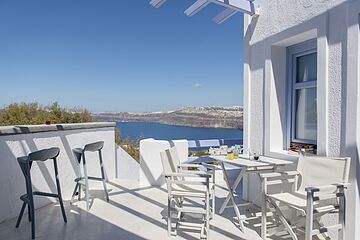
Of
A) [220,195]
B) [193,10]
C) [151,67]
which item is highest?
[151,67]

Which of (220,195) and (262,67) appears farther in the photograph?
(220,195)

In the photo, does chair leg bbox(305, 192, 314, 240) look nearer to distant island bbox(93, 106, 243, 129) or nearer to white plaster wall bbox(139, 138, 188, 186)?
white plaster wall bbox(139, 138, 188, 186)

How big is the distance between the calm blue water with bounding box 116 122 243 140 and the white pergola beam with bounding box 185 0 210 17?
2975mm

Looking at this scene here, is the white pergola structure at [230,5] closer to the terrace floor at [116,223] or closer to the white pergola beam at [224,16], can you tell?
the white pergola beam at [224,16]

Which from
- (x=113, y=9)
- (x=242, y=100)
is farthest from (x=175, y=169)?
(x=113, y=9)

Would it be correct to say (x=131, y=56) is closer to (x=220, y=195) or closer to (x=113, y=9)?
(x=113, y=9)

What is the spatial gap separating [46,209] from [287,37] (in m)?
4.26

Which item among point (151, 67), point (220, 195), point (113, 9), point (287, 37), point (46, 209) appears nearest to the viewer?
point (287, 37)

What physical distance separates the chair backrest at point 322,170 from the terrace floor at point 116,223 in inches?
29.0

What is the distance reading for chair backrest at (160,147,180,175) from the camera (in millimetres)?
3270

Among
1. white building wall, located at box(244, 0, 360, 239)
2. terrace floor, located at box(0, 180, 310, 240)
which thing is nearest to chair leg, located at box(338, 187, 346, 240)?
white building wall, located at box(244, 0, 360, 239)

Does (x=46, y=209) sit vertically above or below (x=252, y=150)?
below

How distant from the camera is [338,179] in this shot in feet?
8.63

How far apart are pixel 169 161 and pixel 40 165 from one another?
2090mm
